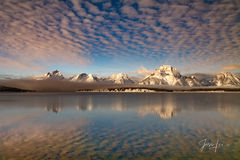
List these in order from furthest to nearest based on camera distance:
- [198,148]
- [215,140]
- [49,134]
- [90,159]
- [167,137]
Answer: [49,134] < [167,137] < [215,140] < [198,148] < [90,159]

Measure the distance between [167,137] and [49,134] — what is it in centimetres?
1473

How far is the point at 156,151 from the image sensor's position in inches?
651

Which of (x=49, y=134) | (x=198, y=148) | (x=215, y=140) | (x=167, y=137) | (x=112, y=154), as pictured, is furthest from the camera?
(x=49, y=134)

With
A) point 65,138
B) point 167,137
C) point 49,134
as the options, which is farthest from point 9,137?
point 167,137

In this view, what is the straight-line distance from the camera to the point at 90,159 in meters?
14.6

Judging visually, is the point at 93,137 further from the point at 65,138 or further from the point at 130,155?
the point at 130,155

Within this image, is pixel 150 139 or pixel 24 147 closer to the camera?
pixel 24 147

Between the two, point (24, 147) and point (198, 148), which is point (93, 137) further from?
point (198, 148)

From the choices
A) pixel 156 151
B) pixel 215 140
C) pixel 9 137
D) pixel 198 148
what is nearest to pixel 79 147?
pixel 156 151

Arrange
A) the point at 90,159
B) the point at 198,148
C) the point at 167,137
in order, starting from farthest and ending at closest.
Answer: the point at 167,137, the point at 198,148, the point at 90,159

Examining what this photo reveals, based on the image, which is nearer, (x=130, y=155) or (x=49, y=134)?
(x=130, y=155)

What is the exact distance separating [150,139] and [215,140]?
7.12 meters

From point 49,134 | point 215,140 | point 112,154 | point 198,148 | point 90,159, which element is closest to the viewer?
point 90,159

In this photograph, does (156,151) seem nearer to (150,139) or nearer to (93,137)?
(150,139)
